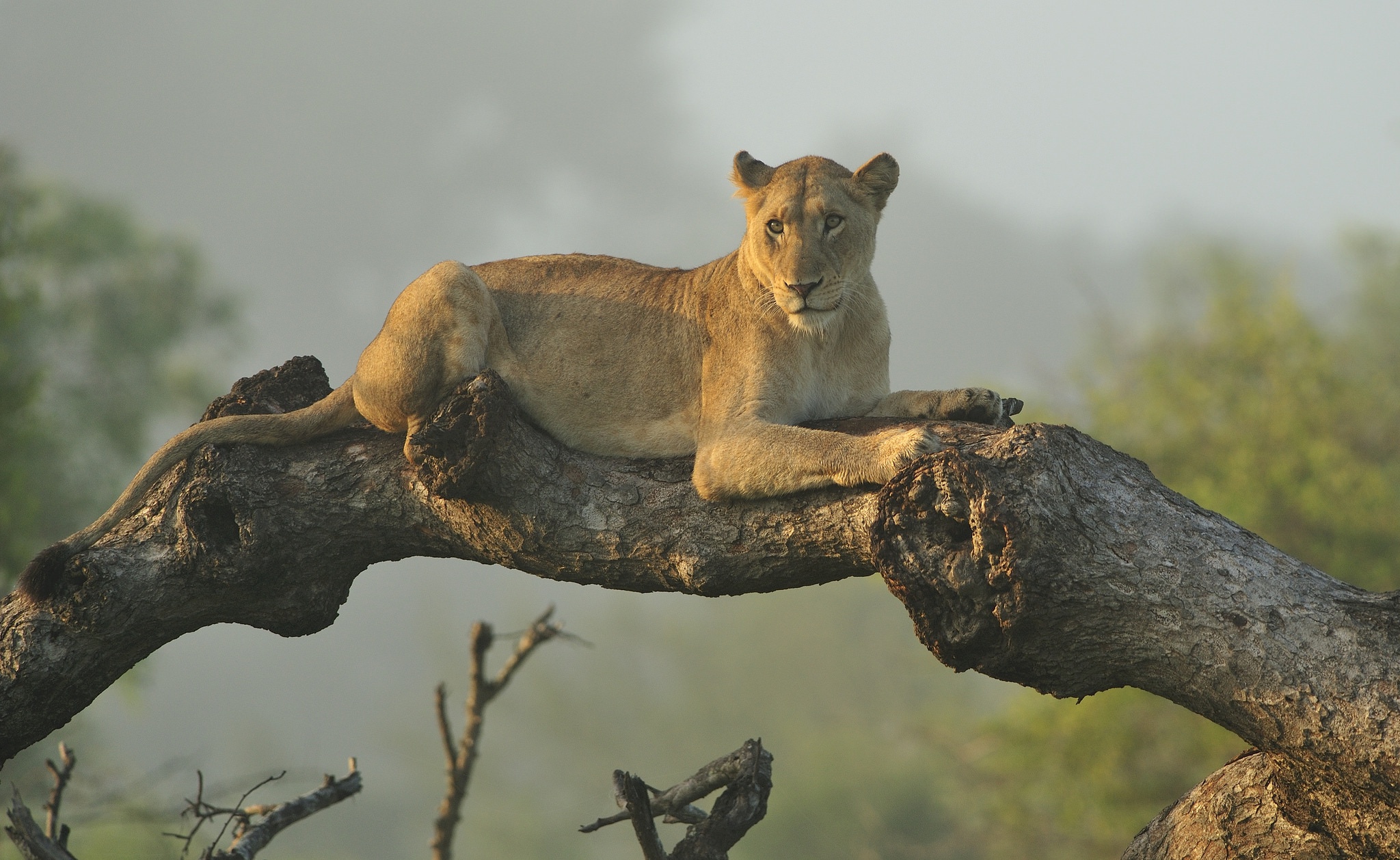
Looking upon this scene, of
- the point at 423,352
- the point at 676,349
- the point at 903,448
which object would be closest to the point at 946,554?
the point at 903,448

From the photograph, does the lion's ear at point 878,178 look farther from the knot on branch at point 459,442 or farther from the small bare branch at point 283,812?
the small bare branch at point 283,812

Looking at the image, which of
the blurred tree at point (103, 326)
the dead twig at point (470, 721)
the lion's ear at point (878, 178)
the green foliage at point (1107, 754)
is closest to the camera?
the lion's ear at point (878, 178)

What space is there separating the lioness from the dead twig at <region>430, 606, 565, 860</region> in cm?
154

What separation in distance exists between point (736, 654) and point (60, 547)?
4926cm

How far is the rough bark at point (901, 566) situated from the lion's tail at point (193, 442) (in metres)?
0.06

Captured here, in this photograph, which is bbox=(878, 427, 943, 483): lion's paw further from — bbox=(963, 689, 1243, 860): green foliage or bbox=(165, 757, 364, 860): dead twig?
bbox=(963, 689, 1243, 860): green foliage

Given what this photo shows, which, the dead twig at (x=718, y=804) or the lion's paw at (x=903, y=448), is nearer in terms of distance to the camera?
the lion's paw at (x=903, y=448)

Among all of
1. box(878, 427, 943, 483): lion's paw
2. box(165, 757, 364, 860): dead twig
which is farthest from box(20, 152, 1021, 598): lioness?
box(165, 757, 364, 860): dead twig

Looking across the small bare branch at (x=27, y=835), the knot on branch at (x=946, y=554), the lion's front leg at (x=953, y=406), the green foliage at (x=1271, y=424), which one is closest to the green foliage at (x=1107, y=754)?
the green foliage at (x=1271, y=424)

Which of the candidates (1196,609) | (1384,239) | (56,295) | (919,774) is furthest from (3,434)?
(1384,239)

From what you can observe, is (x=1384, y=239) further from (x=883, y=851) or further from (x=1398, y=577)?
(x=883, y=851)

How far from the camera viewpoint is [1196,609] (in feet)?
12.4

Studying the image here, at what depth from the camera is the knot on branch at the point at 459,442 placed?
465cm

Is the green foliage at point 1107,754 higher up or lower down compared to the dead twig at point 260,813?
lower down
